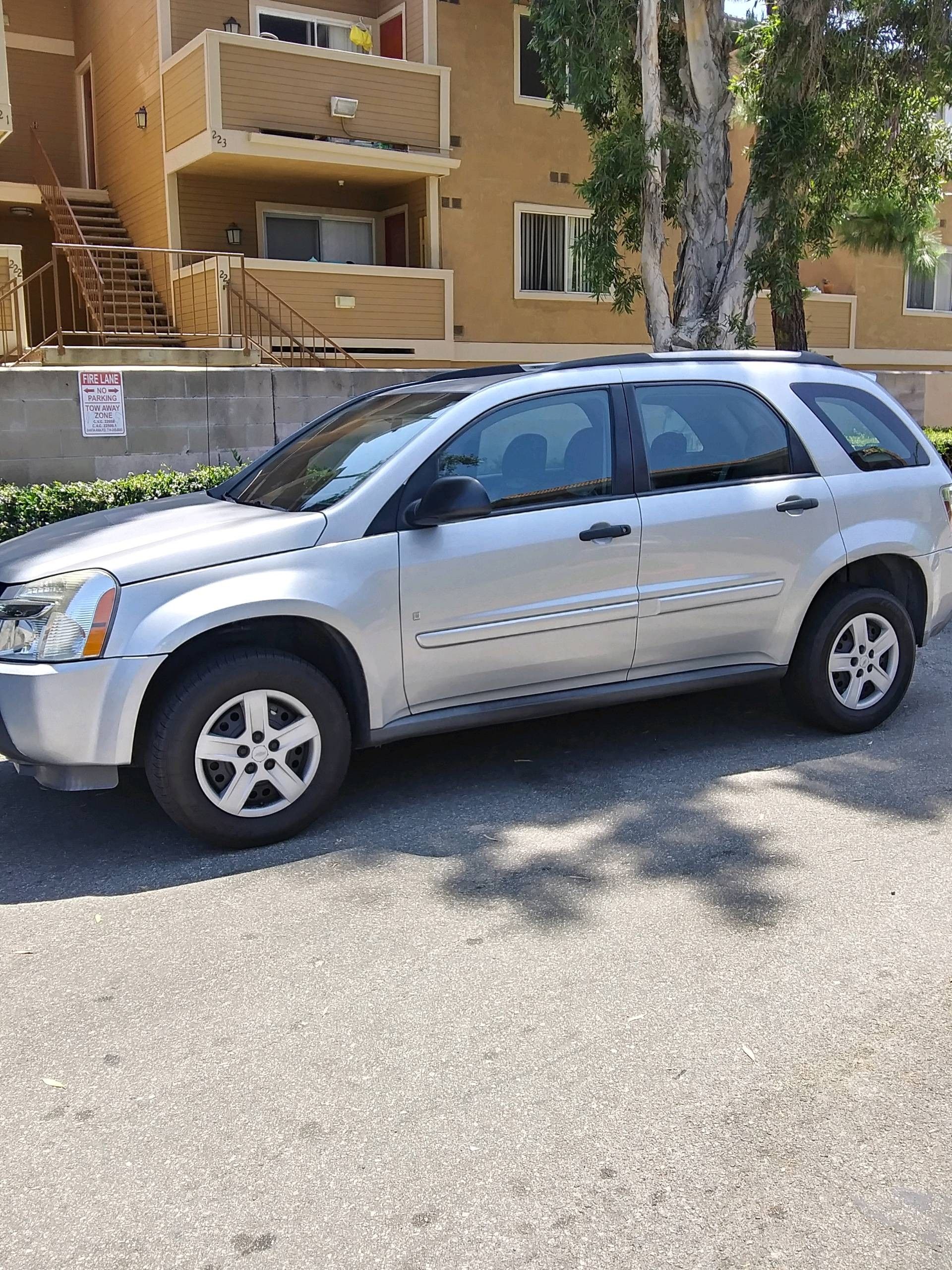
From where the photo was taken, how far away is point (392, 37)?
18.1 metres

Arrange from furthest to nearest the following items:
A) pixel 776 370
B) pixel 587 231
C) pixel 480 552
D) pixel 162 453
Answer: pixel 587 231 < pixel 162 453 < pixel 776 370 < pixel 480 552

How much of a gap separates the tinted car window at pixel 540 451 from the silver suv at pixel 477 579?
13 millimetres

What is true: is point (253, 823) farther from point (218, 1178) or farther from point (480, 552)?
point (218, 1178)

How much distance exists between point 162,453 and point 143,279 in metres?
7.57

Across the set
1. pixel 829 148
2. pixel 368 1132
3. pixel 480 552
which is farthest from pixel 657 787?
pixel 829 148

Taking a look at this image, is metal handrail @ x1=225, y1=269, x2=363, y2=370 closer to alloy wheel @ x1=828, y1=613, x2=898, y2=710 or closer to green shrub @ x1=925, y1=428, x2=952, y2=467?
green shrub @ x1=925, y1=428, x2=952, y2=467

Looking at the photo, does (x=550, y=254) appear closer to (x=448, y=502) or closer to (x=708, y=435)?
(x=708, y=435)

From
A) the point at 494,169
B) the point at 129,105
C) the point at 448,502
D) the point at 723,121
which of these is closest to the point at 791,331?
the point at 723,121

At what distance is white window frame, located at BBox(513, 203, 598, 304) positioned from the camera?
18094mm

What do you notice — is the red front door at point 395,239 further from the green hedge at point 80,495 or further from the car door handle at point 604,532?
the car door handle at point 604,532

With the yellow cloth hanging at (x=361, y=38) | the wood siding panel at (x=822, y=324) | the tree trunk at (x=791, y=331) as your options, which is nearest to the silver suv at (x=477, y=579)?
the tree trunk at (x=791, y=331)

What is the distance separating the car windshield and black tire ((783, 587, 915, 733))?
2053 mm

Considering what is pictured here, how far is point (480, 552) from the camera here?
489 centimetres

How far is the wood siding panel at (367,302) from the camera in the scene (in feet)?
Answer: 51.3
